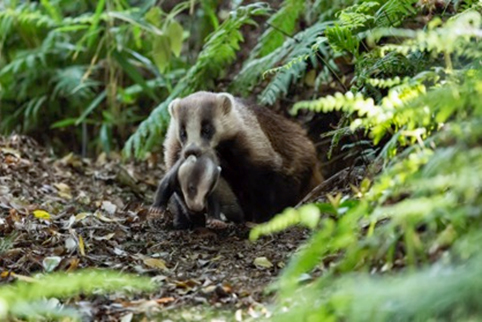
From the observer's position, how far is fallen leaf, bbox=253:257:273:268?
176 inches

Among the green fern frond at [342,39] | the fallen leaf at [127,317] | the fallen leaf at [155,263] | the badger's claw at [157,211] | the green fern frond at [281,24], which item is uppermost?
the green fern frond at [342,39]

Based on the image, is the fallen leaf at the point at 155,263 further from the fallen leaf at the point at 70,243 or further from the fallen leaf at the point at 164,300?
the fallen leaf at the point at 164,300

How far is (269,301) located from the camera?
373 cm

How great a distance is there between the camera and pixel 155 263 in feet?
14.8

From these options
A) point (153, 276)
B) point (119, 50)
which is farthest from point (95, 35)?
point (153, 276)

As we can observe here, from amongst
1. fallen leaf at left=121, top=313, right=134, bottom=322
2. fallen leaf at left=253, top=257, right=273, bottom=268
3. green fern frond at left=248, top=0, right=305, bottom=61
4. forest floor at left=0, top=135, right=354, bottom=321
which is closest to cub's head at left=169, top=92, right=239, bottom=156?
forest floor at left=0, top=135, right=354, bottom=321

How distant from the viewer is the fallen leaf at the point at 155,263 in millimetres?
4469

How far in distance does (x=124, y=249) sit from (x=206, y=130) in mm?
1350

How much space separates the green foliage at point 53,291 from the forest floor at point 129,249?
0.22 feet

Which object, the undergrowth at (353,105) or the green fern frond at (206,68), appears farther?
the green fern frond at (206,68)

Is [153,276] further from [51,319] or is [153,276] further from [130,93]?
[130,93]

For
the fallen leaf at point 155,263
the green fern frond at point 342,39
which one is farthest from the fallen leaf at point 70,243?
the green fern frond at point 342,39

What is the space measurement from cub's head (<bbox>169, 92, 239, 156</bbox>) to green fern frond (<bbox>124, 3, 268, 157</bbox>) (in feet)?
2.48

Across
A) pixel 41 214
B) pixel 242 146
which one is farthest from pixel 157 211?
pixel 242 146
